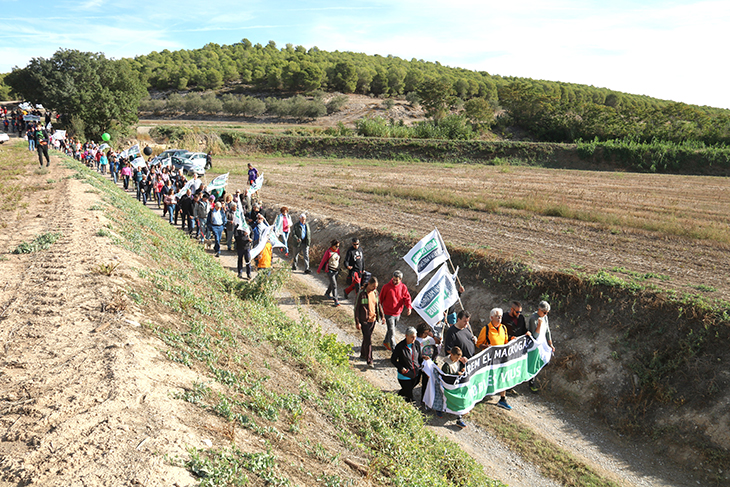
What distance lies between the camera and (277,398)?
6.03 metres

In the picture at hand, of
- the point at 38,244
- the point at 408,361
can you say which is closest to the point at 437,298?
the point at 408,361

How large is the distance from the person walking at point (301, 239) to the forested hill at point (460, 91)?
56.3 meters

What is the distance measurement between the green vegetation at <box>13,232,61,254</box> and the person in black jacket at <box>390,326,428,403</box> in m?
7.74

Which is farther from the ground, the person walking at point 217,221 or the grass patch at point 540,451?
the person walking at point 217,221

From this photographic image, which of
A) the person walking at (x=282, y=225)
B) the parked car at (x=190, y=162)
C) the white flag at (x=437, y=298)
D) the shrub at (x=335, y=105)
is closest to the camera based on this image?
the white flag at (x=437, y=298)

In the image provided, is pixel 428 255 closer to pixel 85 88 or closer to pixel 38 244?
pixel 38 244

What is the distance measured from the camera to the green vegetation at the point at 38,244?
996 cm

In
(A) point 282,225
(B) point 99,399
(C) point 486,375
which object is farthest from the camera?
(A) point 282,225

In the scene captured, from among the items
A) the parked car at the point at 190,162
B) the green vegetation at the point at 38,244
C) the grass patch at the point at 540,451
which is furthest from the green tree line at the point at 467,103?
the green vegetation at the point at 38,244

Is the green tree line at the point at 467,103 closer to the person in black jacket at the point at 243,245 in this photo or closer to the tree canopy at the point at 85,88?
the tree canopy at the point at 85,88

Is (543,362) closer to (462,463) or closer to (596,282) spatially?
(596,282)

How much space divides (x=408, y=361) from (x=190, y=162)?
31.0 meters

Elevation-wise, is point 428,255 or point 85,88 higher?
point 85,88

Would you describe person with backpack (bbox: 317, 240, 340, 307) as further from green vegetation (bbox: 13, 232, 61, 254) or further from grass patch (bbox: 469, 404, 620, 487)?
green vegetation (bbox: 13, 232, 61, 254)
